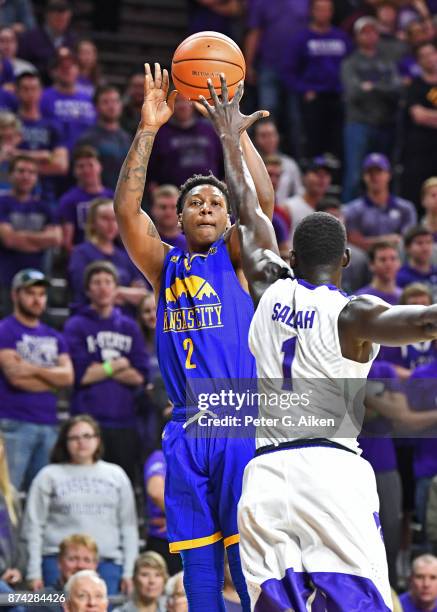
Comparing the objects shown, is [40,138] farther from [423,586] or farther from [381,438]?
[423,586]

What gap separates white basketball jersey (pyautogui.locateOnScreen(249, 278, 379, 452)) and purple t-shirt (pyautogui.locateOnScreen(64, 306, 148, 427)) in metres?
5.24

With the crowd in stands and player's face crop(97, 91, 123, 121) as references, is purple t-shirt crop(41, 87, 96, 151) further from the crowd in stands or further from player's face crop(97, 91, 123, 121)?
player's face crop(97, 91, 123, 121)

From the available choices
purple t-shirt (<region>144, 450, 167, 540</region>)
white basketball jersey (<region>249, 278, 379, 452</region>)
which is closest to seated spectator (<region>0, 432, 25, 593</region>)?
purple t-shirt (<region>144, 450, 167, 540</region>)

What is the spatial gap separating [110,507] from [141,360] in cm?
158

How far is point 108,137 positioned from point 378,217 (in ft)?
9.92

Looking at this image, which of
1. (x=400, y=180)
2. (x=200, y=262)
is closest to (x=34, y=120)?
(x=400, y=180)

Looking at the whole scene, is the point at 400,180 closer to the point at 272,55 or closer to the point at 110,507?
the point at 272,55

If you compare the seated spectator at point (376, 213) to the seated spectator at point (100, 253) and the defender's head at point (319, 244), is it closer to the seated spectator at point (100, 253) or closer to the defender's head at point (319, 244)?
the seated spectator at point (100, 253)

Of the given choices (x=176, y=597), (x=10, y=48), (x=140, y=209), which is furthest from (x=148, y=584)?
(x=10, y=48)

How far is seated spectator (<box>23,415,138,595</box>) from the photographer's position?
9.03m

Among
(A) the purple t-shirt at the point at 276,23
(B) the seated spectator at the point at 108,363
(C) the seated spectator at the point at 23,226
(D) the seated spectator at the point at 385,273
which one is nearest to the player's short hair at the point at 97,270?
(B) the seated spectator at the point at 108,363

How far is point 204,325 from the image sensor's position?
5.84 metres

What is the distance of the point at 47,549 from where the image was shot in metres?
9.02

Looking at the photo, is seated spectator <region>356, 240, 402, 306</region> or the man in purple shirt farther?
seated spectator <region>356, 240, 402, 306</region>
